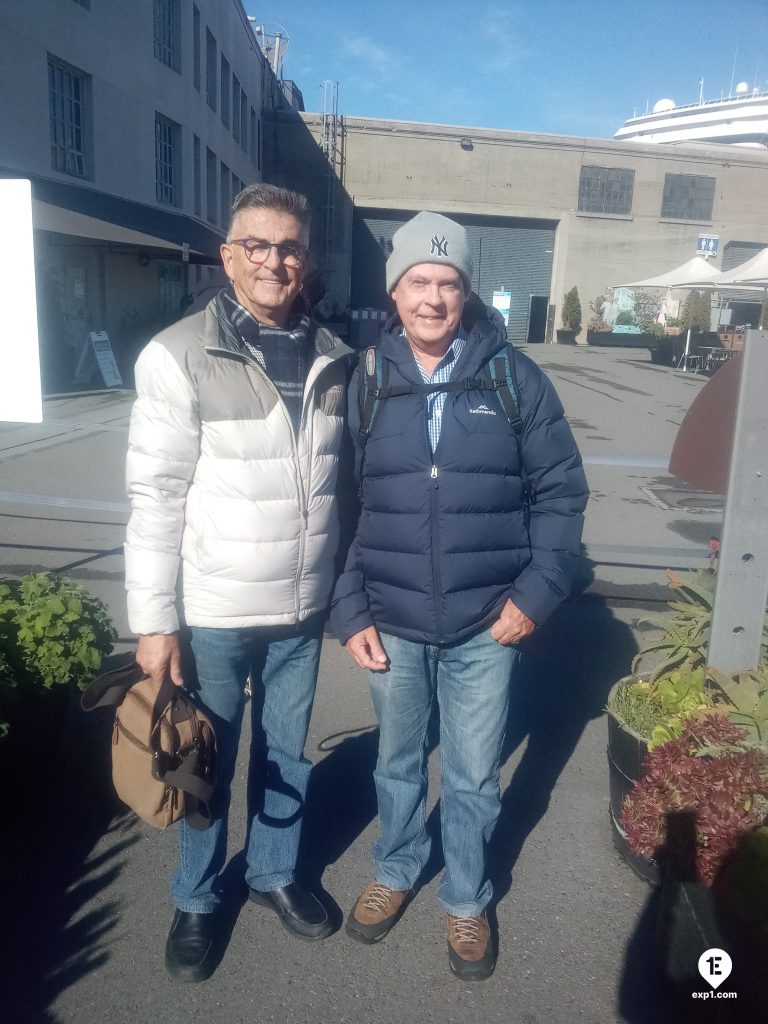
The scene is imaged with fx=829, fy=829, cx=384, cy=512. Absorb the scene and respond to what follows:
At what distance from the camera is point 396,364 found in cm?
234

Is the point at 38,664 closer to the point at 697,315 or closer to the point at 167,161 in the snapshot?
the point at 167,161

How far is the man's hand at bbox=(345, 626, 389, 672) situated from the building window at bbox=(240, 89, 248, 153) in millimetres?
33755

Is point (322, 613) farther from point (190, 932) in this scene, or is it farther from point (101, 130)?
point (101, 130)

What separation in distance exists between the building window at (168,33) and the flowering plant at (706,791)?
23588 mm

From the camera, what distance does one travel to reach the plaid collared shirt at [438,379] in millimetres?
2301

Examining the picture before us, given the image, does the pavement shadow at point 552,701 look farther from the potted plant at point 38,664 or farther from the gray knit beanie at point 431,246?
the potted plant at point 38,664

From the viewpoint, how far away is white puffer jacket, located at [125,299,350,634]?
2.15 metres

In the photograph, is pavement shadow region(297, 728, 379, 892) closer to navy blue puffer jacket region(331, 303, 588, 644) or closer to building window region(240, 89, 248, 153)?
navy blue puffer jacket region(331, 303, 588, 644)

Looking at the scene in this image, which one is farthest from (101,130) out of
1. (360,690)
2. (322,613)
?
(322,613)

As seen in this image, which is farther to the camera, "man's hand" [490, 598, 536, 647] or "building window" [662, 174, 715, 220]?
"building window" [662, 174, 715, 220]

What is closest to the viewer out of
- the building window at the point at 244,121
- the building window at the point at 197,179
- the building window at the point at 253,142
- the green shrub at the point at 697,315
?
the green shrub at the point at 697,315

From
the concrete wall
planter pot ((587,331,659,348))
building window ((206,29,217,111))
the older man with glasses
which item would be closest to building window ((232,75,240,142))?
the concrete wall

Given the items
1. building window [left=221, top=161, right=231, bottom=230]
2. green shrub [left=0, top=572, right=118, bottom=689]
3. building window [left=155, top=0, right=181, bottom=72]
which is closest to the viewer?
green shrub [left=0, top=572, right=118, bottom=689]

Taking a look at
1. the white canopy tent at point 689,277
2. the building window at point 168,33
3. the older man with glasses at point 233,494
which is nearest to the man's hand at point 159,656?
the older man with glasses at point 233,494
